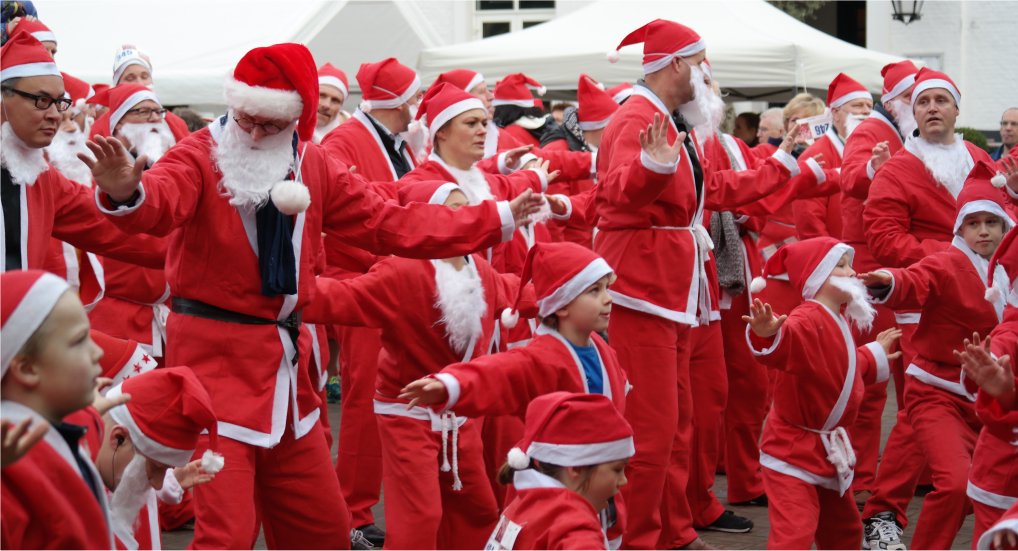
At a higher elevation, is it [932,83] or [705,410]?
[932,83]

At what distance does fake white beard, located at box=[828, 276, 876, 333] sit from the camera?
6.13 meters

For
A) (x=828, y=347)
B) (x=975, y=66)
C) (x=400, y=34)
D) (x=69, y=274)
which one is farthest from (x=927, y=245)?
(x=975, y=66)

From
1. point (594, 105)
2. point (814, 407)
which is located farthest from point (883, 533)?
point (594, 105)

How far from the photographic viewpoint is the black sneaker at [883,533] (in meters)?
6.80

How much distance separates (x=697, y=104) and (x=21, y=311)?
429cm

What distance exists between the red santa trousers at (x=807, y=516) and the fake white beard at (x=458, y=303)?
1389mm

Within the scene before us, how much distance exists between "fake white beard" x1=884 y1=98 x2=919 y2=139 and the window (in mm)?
13425

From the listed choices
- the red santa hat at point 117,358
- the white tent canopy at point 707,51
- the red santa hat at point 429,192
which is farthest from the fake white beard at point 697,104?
the white tent canopy at point 707,51

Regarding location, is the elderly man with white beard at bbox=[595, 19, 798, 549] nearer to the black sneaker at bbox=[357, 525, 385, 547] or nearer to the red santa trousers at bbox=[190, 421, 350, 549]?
the black sneaker at bbox=[357, 525, 385, 547]

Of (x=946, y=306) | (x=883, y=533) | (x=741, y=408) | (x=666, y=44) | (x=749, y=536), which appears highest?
(x=666, y=44)

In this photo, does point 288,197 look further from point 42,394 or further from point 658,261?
point 658,261

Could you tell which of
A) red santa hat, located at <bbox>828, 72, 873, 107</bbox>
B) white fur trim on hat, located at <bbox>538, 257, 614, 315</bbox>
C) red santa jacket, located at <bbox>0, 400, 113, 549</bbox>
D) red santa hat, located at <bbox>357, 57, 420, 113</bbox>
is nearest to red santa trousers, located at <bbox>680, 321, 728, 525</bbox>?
white fur trim on hat, located at <bbox>538, 257, 614, 315</bbox>

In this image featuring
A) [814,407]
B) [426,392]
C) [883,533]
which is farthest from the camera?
[883,533]

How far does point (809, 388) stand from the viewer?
594cm
